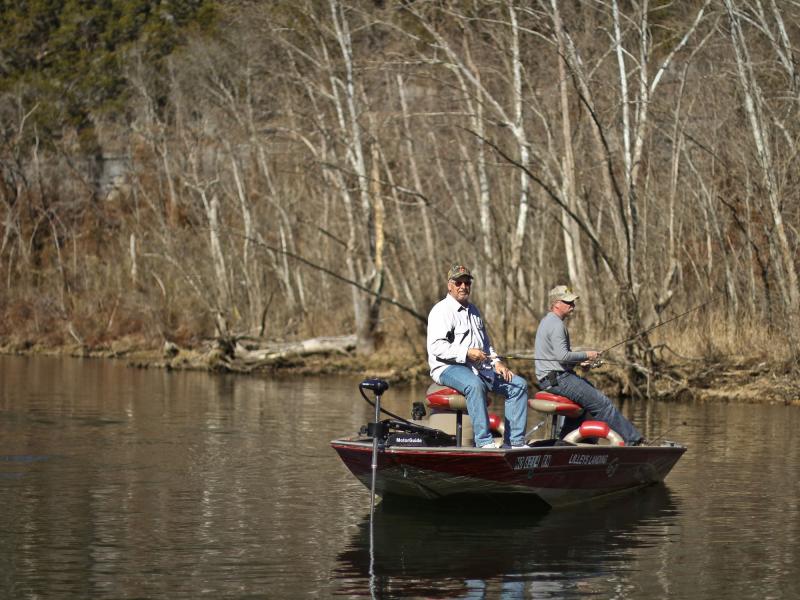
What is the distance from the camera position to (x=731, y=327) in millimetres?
25438

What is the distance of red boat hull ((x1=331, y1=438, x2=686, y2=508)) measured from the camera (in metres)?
12.5

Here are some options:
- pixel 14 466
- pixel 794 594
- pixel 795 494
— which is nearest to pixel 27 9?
pixel 14 466

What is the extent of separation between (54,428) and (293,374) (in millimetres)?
11526

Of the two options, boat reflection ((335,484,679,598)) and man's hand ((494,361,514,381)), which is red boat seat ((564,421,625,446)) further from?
man's hand ((494,361,514,381))

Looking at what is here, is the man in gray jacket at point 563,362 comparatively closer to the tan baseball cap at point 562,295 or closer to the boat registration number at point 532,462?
the tan baseball cap at point 562,295

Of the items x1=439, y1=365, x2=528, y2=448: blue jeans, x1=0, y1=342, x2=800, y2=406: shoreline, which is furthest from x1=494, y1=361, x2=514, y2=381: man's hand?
x1=0, y1=342, x2=800, y2=406: shoreline

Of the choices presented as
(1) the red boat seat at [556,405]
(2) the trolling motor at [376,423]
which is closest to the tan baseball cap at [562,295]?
(1) the red boat seat at [556,405]

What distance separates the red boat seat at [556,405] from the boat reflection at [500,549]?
35.0 inches

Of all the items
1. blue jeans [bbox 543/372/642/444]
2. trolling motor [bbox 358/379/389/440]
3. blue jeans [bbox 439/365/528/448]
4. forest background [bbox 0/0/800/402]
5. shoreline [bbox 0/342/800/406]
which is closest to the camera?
trolling motor [bbox 358/379/389/440]

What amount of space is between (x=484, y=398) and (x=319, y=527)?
172cm

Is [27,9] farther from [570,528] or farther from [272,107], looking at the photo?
[570,528]

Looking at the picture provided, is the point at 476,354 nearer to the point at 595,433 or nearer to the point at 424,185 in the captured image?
the point at 595,433

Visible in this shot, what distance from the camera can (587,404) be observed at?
1416cm

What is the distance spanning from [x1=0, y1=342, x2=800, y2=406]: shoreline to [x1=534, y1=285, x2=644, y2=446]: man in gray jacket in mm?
9806
